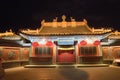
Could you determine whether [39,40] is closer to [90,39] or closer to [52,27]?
[52,27]

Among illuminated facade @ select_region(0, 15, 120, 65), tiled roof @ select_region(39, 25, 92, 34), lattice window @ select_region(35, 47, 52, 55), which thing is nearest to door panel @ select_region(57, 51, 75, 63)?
illuminated facade @ select_region(0, 15, 120, 65)

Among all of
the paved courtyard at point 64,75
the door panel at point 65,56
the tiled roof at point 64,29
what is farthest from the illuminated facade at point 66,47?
the paved courtyard at point 64,75

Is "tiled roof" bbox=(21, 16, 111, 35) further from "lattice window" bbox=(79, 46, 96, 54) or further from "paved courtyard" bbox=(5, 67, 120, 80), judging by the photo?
"paved courtyard" bbox=(5, 67, 120, 80)

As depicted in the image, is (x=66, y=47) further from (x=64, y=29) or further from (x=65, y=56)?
(x=64, y=29)

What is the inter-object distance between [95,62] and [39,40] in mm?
6941

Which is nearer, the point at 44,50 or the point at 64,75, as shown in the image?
the point at 64,75

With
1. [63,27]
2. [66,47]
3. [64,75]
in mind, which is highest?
[63,27]

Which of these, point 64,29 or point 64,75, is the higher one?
point 64,29

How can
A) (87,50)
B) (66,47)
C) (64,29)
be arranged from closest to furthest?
(87,50), (66,47), (64,29)

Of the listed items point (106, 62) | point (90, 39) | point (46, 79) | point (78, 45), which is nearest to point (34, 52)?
point (78, 45)

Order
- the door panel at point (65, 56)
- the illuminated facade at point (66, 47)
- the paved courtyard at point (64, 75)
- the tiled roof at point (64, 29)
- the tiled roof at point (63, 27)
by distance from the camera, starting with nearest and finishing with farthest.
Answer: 1. the paved courtyard at point (64, 75)
2. the illuminated facade at point (66, 47)
3. the door panel at point (65, 56)
4. the tiled roof at point (64, 29)
5. the tiled roof at point (63, 27)

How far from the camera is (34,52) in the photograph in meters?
24.9

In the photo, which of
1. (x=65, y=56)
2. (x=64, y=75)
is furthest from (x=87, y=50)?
(x=64, y=75)

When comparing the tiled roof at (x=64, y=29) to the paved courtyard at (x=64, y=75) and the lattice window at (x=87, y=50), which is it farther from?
the paved courtyard at (x=64, y=75)
